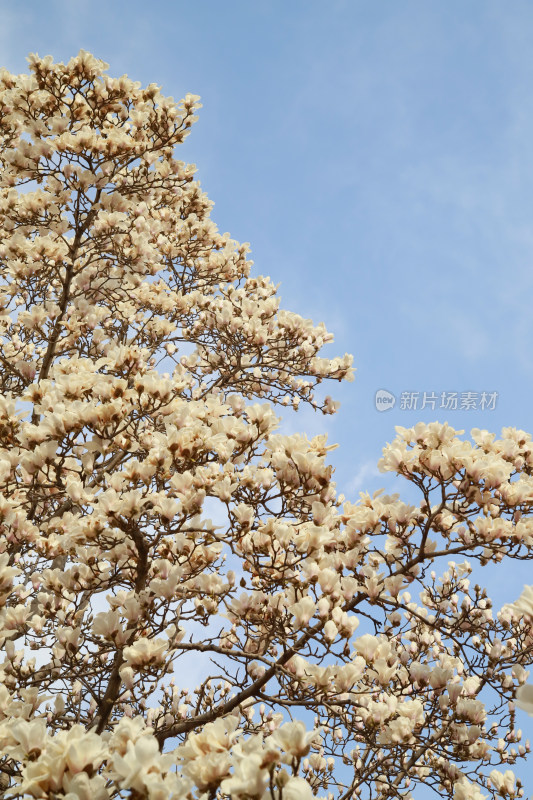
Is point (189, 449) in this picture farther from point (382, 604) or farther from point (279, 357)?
point (279, 357)

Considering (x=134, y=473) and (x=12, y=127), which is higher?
(x=12, y=127)

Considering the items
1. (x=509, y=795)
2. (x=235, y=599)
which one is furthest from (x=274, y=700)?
(x=509, y=795)

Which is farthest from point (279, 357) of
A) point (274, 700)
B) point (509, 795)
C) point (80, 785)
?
point (80, 785)

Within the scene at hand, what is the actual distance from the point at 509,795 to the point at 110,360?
4.56m

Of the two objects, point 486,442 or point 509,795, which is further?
point 509,795

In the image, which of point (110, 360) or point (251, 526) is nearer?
point (251, 526)

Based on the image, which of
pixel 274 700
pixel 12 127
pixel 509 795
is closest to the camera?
pixel 274 700

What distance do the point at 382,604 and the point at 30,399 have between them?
258 centimetres

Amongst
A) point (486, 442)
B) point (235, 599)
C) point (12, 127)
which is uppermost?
point (12, 127)

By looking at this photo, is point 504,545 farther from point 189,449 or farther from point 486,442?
point 189,449

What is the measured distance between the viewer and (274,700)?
341cm

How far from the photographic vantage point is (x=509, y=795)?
4.89 meters

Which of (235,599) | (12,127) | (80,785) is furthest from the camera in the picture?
(12,127)

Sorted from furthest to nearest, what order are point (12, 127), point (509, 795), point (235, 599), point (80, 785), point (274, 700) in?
point (12, 127) < point (509, 795) < point (235, 599) < point (274, 700) < point (80, 785)
